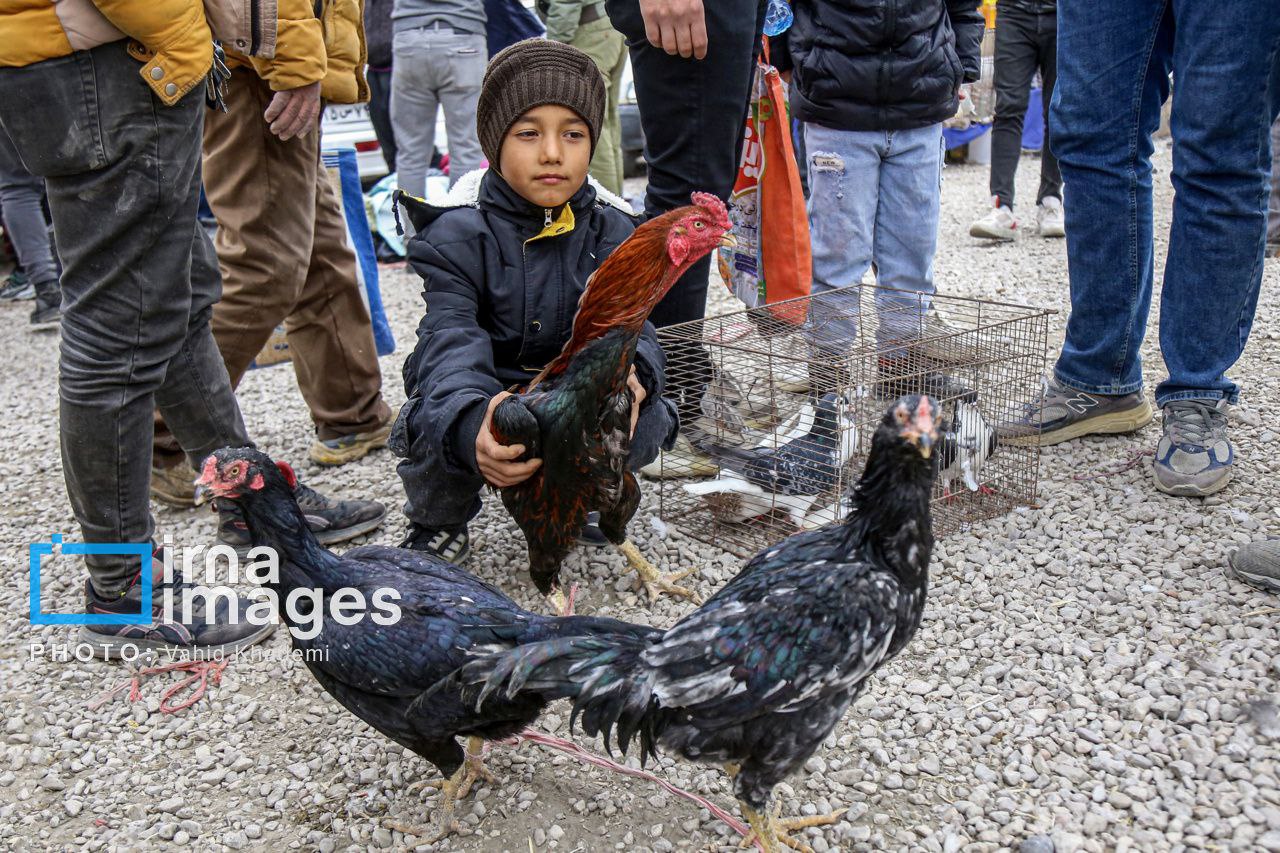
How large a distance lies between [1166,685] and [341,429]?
11.1ft

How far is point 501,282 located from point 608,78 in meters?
4.26

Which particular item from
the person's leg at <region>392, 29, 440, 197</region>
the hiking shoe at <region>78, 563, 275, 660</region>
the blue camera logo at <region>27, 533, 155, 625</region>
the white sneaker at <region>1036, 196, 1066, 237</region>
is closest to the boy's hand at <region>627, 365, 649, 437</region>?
the hiking shoe at <region>78, 563, 275, 660</region>

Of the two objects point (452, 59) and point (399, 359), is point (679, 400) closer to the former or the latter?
point (399, 359)

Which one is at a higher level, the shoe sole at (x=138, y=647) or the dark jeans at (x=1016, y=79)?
the dark jeans at (x=1016, y=79)

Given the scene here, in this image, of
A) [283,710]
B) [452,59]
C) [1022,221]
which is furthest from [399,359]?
[1022,221]

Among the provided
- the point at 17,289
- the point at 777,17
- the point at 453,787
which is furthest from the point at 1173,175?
the point at 17,289

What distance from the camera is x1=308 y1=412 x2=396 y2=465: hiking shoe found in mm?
4172

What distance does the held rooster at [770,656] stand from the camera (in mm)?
1879

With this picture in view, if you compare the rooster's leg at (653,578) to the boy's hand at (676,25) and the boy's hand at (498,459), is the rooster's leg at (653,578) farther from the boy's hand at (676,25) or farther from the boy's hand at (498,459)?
the boy's hand at (676,25)

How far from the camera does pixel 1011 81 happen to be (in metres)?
7.12

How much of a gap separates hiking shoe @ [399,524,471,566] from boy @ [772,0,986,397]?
1.57 meters

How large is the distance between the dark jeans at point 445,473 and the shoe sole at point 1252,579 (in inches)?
70.5

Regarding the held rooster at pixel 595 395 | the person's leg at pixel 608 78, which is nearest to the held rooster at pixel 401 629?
the held rooster at pixel 595 395

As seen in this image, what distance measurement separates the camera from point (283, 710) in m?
2.65
